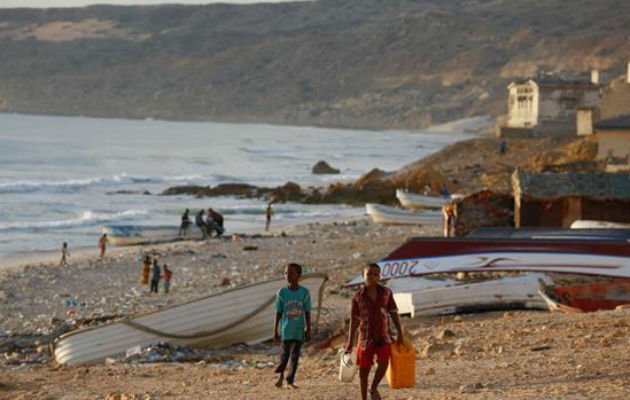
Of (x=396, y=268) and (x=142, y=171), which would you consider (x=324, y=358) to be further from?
(x=142, y=171)

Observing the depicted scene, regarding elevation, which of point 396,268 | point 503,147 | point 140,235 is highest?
point 503,147

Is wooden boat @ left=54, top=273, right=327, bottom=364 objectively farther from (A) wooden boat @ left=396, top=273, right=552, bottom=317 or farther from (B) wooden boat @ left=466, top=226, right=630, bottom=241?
(B) wooden boat @ left=466, top=226, right=630, bottom=241

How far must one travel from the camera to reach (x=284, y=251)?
28.0 m

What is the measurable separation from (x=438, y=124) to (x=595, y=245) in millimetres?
163191

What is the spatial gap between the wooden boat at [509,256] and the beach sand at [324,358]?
1218 millimetres

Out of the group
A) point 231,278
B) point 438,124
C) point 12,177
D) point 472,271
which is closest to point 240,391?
point 472,271

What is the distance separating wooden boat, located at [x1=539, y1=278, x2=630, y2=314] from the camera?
624 inches

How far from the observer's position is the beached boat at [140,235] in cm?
3250

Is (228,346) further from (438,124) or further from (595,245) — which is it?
(438,124)

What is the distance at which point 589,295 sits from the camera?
16.3m

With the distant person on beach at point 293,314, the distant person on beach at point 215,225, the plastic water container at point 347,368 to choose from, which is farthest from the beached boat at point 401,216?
the plastic water container at point 347,368

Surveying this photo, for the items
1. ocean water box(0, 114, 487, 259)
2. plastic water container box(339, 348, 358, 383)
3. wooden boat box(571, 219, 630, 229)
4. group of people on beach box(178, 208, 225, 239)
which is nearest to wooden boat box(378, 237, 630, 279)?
wooden boat box(571, 219, 630, 229)

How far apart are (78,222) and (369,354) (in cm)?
3216

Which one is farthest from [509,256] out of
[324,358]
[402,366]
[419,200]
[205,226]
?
[419,200]
